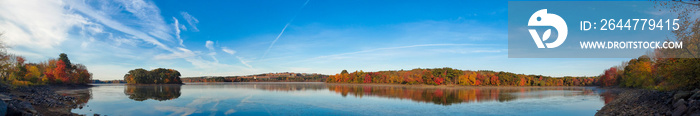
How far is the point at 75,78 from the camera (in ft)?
299

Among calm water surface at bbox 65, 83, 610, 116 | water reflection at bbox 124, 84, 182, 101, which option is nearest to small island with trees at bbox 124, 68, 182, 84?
water reflection at bbox 124, 84, 182, 101

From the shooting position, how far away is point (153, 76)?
141 metres

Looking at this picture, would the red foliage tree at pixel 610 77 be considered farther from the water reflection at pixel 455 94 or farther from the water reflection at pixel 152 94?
the water reflection at pixel 152 94

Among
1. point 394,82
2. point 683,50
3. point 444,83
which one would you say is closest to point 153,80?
point 394,82

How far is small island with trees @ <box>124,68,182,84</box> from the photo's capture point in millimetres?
136000

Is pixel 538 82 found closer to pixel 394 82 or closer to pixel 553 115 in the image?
pixel 394 82

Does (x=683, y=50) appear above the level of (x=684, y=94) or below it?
above

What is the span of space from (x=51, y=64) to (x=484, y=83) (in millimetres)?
150685

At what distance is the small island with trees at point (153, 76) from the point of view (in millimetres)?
136000

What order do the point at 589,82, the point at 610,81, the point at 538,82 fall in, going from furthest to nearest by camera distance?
the point at 589,82
the point at 538,82
the point at 610,81

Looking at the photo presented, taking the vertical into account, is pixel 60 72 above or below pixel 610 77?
above

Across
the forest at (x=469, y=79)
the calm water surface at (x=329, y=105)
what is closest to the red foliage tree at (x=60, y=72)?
the calm water surface at (x=329, y=105)

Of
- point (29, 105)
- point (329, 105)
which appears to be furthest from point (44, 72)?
point (329, 105)

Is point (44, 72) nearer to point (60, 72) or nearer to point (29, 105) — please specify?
point (60, 72)
